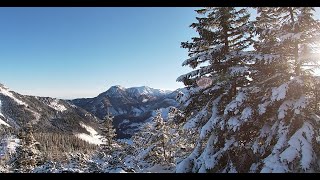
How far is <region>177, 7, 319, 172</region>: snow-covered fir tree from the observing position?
9727 millimetres

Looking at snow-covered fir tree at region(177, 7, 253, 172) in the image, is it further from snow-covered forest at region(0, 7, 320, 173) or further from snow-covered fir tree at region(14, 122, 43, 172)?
snow-covered fir tree at region(14, 122, 43, 172)

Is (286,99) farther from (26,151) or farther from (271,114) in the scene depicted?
(26,151)

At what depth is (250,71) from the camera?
13422 mm

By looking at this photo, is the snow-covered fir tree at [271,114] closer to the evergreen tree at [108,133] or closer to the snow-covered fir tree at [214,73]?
the snow-covered fir tree at [214,73]

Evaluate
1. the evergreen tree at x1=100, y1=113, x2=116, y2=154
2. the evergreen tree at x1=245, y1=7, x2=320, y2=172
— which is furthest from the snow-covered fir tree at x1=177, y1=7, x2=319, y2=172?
the evergreen tree at x1=100, y1=113, x2=116, y2=154

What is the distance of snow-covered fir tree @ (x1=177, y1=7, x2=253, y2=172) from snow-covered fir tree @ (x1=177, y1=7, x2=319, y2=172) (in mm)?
63

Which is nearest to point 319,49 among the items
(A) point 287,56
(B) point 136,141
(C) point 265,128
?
(A) point 287,56

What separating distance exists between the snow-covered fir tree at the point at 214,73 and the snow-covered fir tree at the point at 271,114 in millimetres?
63

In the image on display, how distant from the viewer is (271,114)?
39.1ft

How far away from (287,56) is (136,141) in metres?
33.3

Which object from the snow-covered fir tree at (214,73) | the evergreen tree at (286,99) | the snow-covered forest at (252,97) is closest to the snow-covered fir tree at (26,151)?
the snow-covered forest at (252,97)
